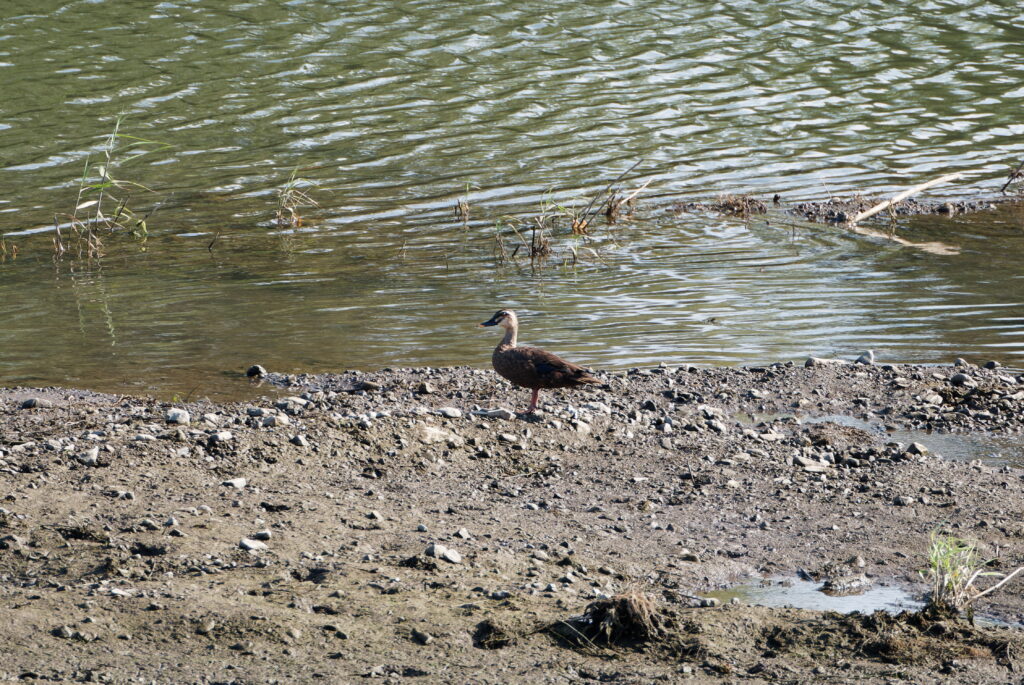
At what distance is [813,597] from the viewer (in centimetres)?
627

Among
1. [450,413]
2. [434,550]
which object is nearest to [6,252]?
[450,413]

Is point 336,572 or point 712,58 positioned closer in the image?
point 336,572

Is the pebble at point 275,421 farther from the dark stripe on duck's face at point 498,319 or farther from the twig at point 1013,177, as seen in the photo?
the twig at point 1013,177

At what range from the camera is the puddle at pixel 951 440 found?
27.6 ft

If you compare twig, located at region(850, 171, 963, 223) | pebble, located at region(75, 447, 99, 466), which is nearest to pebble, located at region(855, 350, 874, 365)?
twig, located at region(850, 171, 963, 223)

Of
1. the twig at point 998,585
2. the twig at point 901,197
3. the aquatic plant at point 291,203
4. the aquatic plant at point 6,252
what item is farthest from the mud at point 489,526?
the aquatic plant at point 291,203

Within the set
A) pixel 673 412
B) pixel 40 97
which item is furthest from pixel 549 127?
pixel 673 412

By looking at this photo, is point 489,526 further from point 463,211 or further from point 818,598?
point 463,211

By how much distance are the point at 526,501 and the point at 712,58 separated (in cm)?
2032

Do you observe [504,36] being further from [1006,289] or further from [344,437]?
[344,437]

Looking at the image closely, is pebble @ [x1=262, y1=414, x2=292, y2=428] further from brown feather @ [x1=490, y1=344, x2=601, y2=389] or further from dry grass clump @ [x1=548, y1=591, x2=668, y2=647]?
dry grass clump @ [x1=548, y1=591, x2=668, y2=647]

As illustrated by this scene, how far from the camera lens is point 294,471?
7621mm

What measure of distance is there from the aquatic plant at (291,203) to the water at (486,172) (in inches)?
8.7

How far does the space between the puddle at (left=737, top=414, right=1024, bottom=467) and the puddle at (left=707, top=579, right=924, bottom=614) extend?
7.53ft
